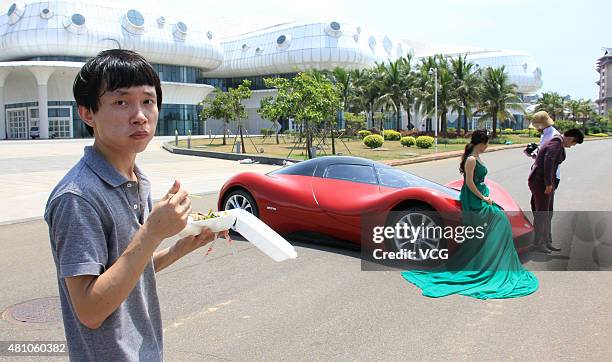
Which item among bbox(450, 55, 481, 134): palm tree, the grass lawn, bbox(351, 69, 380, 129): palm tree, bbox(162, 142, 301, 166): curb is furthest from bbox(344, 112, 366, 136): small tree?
bbox(162, 142, 301, 166): curb

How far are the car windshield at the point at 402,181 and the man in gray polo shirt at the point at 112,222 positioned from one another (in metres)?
5.38

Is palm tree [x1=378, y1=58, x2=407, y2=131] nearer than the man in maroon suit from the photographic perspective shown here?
No

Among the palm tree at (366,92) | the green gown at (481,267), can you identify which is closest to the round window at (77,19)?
the palm tree at (366,92)

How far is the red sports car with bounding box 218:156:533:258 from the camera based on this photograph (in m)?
6.49

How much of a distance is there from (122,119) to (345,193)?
5.49 meters

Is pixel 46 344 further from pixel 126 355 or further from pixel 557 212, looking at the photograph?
pixel 557 212

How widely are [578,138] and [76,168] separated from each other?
6949 millimetres

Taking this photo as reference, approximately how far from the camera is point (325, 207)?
7117mm

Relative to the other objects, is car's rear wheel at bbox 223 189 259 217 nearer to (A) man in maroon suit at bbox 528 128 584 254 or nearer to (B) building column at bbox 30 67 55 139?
(A) man in maroon suit at bbox 528 128 584 254

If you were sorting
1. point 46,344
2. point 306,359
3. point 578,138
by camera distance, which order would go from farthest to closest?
point 578,138 → point 46,344 → point 306,359

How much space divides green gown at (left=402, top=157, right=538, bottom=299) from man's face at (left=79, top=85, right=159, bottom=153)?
417 centimetres

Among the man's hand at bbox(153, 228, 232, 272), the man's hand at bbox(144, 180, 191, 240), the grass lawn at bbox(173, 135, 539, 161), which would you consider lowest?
the grass lawn at bbox(173, 135, 539, 161)

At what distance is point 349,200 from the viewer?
6980 millimetres

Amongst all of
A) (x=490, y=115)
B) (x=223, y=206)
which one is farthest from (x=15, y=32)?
(x=223, y=206)
